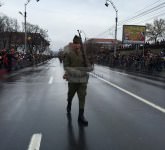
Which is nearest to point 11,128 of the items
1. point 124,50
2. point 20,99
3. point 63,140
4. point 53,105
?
point 63,140

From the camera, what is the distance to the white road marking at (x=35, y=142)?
220 inches

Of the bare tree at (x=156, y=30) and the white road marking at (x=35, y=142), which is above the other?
the bare tree at (x=156, y=30)

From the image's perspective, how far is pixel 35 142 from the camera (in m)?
5.88

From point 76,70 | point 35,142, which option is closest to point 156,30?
point 76,70

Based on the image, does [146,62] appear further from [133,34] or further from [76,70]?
[76,70]

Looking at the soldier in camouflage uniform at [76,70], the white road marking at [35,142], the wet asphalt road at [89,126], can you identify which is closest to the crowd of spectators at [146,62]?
the wet asphalt road at [89,126]

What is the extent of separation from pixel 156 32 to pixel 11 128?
92.1 meters

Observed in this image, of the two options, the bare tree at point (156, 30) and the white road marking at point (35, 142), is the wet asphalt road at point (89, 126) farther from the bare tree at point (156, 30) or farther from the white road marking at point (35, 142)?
the bare tree at point (156, 30)

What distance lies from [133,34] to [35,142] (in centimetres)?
4846

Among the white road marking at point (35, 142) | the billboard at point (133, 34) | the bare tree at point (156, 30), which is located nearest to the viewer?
the white road marking at point (35, 142)

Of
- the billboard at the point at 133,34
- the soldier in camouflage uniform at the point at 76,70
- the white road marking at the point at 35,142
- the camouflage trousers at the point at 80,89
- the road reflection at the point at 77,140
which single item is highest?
the billboard at the point at 133,34

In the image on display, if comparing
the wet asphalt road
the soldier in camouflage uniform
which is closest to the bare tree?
the wet asphalt road

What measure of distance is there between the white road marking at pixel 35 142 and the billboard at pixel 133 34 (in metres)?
47.2

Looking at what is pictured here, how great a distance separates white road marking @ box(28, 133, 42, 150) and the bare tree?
3557 inches
